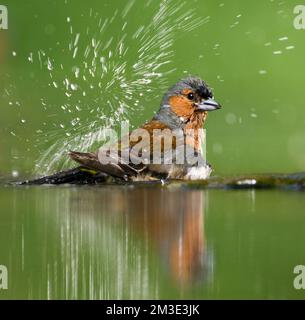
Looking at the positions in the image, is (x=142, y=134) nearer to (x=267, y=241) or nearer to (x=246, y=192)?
(x=246, y=192)

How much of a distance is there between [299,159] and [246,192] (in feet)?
9.01

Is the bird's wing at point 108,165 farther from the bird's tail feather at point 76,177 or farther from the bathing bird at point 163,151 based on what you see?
the bird's tail feather at point 76,177

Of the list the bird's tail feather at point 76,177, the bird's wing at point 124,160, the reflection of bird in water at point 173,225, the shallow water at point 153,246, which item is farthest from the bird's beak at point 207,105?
the shallow water at point 153,246

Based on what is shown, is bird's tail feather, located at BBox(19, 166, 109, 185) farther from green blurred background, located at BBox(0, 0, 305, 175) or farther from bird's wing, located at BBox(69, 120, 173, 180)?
green blurred background, located at BBox(0, 0, 305, 175)

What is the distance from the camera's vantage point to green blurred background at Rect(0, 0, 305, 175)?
34.0ft

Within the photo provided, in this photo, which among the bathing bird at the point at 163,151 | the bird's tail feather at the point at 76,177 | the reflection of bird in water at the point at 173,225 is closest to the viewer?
the reflection of bird in water at the point at 173,225

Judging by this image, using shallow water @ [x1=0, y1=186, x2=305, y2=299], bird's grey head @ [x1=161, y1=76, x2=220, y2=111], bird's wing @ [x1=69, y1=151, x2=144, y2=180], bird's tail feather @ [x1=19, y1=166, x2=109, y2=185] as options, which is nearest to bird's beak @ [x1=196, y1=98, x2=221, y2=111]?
bird's grey head @ [x1=161, y1=76, x2=220, y2=111]

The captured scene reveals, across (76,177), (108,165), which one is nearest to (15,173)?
(76,177)

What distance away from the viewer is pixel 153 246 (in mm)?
4645

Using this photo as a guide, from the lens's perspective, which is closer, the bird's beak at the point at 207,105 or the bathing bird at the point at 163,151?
the bathing bird at the point at 163,151

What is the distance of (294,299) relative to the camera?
380 cm

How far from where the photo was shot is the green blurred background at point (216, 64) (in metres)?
10.4

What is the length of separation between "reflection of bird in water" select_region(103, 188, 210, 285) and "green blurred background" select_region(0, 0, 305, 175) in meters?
3.12

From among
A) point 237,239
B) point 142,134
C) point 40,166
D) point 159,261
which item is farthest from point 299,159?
point 159,261
